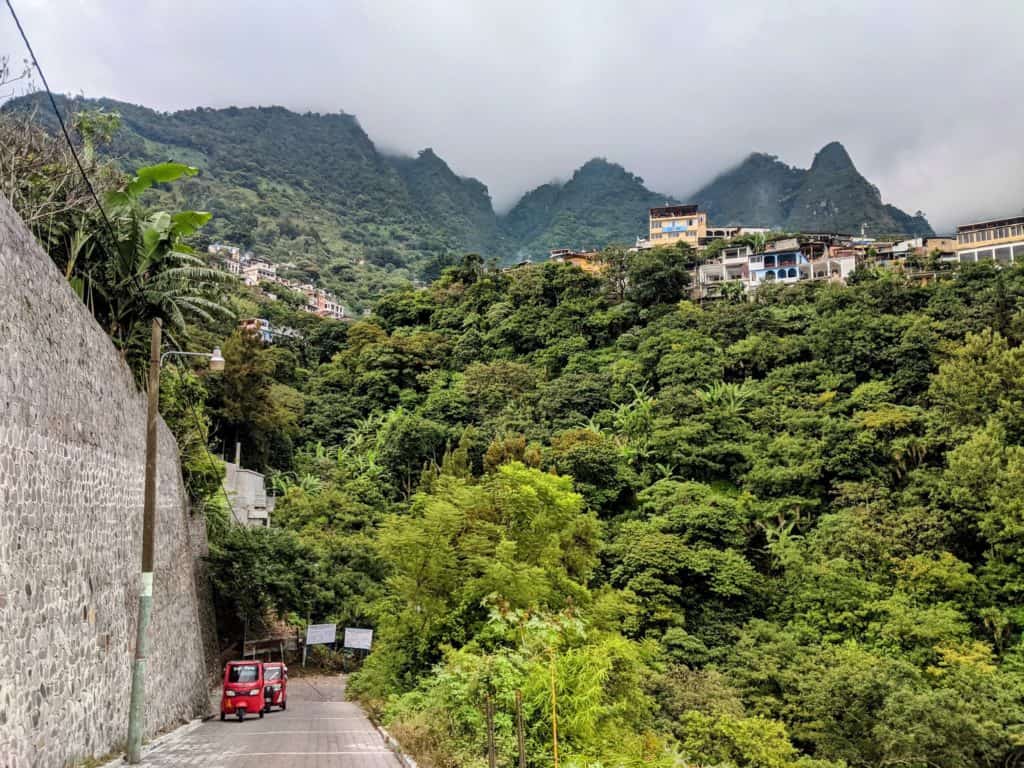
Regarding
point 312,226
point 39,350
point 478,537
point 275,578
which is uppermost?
point 312,226

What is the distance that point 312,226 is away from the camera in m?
140

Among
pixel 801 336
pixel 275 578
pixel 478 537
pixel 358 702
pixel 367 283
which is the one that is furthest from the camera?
pixel 367 283

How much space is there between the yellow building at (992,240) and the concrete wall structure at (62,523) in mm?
71121

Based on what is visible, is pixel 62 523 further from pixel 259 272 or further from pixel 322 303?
pixel 259 272

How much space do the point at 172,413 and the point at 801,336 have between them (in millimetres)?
37670

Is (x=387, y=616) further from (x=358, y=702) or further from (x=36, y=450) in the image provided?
(x=36, y=450)

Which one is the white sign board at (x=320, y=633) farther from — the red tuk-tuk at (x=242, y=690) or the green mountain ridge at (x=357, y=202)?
the green mountain ridge at (x=357, y=202)

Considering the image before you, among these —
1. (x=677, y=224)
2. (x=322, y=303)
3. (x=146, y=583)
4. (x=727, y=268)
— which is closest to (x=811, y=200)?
(x=677, y=224)

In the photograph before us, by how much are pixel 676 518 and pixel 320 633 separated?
1577 centimetres

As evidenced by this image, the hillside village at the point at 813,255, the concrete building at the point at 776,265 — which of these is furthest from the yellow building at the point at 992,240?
the concrete building at the point at 776,265

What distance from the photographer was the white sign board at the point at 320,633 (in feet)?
93.6

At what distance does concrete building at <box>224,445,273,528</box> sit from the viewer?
34.3 metres

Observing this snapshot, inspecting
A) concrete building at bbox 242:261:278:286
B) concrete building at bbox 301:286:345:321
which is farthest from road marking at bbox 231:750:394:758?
concrete building at bbox 242:261:278:286

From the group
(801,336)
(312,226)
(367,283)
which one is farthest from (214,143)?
(801,336)
